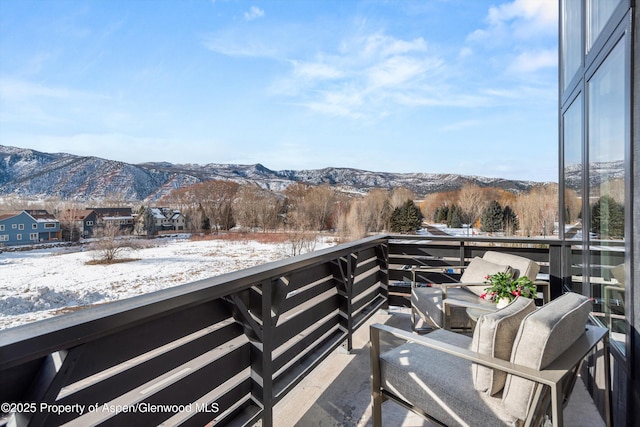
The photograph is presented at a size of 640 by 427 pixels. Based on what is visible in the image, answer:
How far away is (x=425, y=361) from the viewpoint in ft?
4.95

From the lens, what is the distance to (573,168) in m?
2.70

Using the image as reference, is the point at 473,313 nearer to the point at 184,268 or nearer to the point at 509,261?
the point at 509,261

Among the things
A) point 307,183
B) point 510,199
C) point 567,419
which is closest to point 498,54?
point 567,419

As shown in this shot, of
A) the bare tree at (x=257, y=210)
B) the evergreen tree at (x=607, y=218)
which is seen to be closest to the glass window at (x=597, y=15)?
the evergreen tree at (x=607, y=218)

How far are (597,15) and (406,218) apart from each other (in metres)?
18.6

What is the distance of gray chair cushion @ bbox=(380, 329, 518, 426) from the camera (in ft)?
4.01

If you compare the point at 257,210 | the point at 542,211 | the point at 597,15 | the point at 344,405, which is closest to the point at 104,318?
the point at 344,405

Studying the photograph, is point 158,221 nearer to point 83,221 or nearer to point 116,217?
point 116,217

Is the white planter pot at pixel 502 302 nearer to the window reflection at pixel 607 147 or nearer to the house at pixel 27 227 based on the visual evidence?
the window reflection at pixel 607 147

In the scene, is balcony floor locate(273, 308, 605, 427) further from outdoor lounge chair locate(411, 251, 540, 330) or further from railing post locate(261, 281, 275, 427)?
outdoor lounge chair locate(411, 251, 540, 330)

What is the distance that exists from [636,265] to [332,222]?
23474 mm

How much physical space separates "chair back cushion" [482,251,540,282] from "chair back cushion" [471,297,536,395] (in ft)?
5.88

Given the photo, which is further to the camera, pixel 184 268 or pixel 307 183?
pixel 307 183

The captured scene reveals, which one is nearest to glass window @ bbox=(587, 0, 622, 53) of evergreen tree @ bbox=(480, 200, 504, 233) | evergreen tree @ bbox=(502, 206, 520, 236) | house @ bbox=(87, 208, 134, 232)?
evergreen tree @ bbox=(502, 206, 520, 236)
